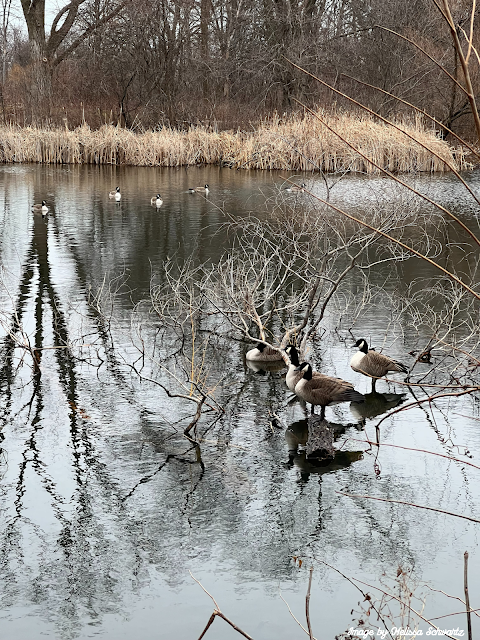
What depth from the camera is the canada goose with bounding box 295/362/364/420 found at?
607 centimetres

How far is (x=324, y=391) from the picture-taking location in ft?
19.9

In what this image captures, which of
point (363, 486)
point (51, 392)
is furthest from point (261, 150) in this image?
point (363, 486)

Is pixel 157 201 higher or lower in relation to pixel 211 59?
lower

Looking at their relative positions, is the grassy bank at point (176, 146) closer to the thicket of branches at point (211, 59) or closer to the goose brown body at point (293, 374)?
the thicket of branches at point (211, 59)

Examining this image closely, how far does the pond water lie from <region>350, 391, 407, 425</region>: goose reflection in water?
43mm

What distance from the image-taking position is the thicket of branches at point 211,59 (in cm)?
2777

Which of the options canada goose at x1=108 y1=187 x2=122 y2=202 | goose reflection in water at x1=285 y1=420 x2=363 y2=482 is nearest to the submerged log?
goose reflection in water at x1=285 y1=420 x2=363 y2=482

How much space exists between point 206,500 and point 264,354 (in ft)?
9.01

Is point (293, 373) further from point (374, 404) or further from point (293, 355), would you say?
point (374, 404)

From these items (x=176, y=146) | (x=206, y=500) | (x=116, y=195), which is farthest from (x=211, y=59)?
(x=206, y=500)

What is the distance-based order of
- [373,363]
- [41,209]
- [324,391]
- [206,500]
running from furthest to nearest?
[41,209] < [373,363] < [324,391] < [206,500]

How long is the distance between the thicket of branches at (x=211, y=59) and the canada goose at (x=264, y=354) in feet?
66.4

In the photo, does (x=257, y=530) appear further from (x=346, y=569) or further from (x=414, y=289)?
(x=414, y=289)

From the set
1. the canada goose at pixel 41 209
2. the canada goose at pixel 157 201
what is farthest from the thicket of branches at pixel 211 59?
the canada goose at pixel 41 209
